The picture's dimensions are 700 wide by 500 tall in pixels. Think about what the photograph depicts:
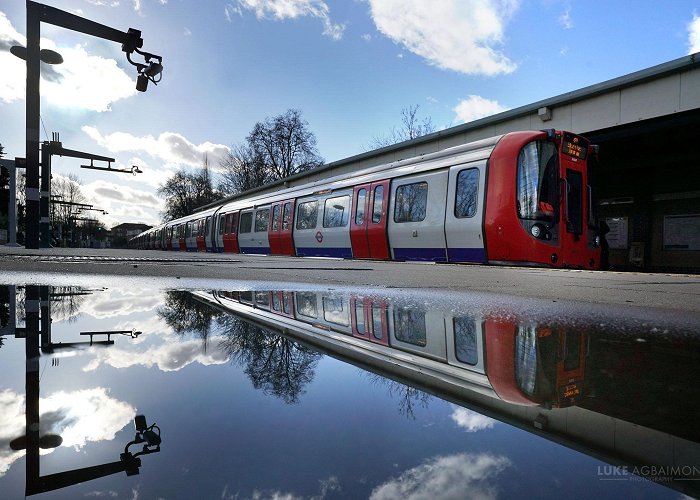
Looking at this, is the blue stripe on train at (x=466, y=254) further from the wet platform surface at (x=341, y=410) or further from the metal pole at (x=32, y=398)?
the metal pole at (x=32, y=398)

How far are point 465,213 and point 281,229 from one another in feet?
27.6

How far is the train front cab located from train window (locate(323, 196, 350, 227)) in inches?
194

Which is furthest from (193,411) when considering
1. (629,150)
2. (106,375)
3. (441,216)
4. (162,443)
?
(629,150)

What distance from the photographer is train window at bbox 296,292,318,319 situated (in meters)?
2.07

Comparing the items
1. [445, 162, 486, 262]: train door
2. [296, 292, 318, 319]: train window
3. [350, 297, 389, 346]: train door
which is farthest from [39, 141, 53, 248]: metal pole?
[350, 297, 389, 346]: train door

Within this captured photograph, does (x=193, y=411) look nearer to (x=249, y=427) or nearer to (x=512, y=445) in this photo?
(x=249, y=427)

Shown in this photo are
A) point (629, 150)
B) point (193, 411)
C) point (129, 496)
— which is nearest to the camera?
point (129, 496)

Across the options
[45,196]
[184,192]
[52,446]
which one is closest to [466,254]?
[52,446]

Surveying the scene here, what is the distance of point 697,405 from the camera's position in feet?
2.94

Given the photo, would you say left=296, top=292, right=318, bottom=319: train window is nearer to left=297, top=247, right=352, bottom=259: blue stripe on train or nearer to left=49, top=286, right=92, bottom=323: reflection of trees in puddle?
left=49, top=286, right=92, bottom=323: reflection of trees in puddle

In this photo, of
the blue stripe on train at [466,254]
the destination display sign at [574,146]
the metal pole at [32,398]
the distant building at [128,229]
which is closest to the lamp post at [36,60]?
the blue stripe on train at [466,254]

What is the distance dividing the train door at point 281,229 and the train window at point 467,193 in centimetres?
736

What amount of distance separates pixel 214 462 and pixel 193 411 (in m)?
0.22

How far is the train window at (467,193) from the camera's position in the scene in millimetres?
8984
